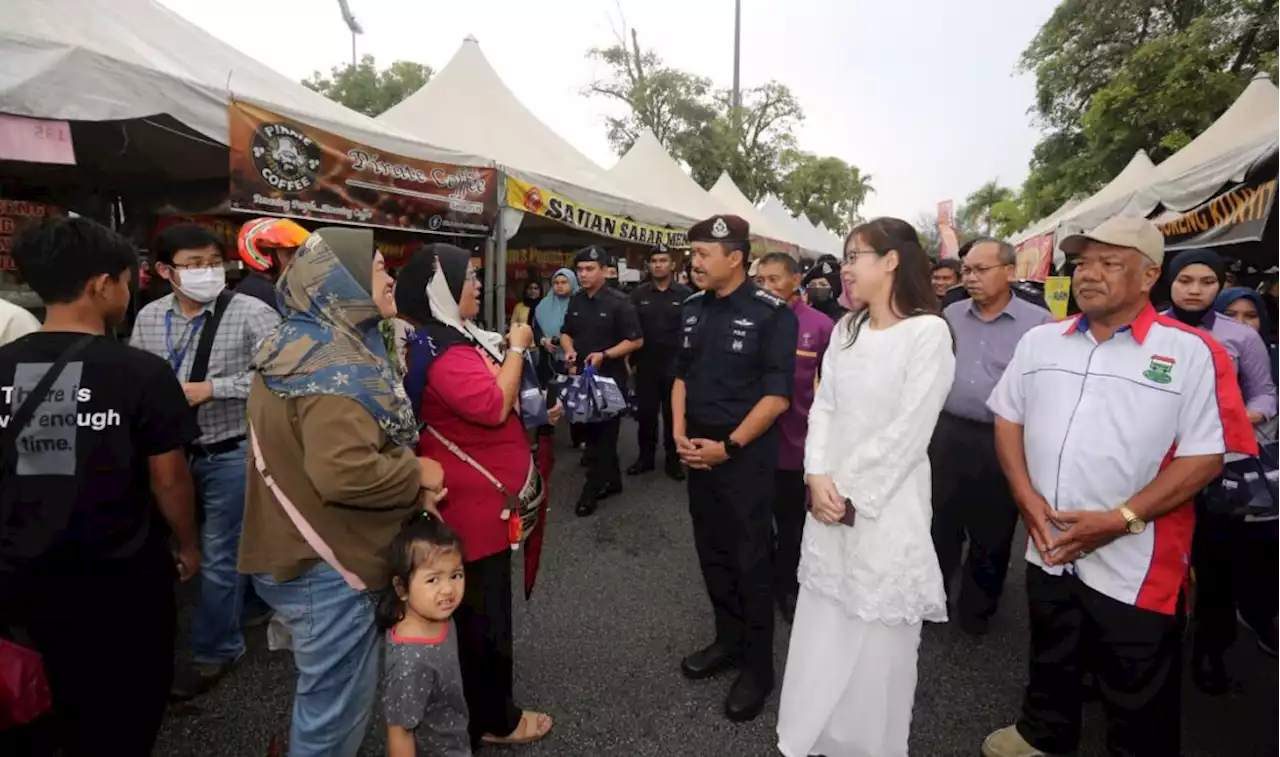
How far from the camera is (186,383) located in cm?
258

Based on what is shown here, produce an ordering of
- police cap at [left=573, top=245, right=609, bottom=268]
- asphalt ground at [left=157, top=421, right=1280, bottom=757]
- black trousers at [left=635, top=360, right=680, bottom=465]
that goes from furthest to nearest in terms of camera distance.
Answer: black trousers at [left=635, top=360, right=680, bottom=465], police cap at [left=573, top=245, right=609, bottom=268], asphalt ground at [left=157, top=421, right=1280, bottom=757]

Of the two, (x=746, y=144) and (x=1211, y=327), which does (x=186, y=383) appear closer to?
(x=1211, y=327)

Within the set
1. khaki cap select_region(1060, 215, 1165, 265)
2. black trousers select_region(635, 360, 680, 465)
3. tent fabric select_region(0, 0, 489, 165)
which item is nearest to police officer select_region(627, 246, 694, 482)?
black trousers select_region(635, 360, 680, 465)

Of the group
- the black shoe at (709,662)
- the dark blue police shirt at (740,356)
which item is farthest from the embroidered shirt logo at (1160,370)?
the black shoe at (709,662)

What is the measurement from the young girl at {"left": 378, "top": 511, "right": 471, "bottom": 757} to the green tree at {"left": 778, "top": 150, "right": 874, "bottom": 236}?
35.0 meters

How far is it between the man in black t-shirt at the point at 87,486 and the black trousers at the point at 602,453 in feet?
11.1

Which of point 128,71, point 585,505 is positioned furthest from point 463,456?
point 585,505

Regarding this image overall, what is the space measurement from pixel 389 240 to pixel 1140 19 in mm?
23883

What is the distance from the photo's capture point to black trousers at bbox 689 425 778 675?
8.35 ft

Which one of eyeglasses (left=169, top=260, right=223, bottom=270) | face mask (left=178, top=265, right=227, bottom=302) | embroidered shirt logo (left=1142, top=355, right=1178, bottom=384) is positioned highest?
eyeglasses (left=169, top=260, right=223, bottom=270)

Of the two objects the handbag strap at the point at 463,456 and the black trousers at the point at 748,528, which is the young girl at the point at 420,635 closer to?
the handbag strap at the point at 463,456

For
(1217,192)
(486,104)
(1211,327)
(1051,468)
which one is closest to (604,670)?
(1051,468)

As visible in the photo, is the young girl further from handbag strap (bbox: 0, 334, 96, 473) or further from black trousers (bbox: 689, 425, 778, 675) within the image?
black trousers (bbox: 689, 425, 778, 675)

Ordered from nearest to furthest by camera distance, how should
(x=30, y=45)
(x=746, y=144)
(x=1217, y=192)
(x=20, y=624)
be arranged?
(x=20, y=624), (x=30, y=45), (x=1217, y=192), (x=746, y=144)
